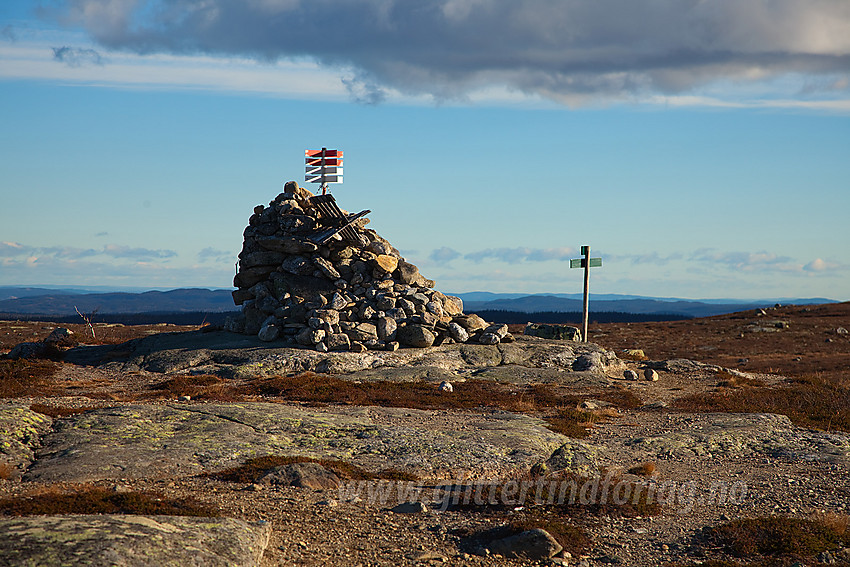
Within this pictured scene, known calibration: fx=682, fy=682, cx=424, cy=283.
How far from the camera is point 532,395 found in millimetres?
27766

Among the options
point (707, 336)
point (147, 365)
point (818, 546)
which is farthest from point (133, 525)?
point (707, 336)

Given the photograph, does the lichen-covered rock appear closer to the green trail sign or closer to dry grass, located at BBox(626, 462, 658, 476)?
dry grass, located at BBox(626, 462, 658, 476)

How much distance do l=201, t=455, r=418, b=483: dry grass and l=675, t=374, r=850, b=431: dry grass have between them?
598 inches

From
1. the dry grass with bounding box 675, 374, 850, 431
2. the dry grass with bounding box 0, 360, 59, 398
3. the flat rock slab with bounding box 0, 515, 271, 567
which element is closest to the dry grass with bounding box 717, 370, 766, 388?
the dry grass with bounding box 675, 374, 850, 431

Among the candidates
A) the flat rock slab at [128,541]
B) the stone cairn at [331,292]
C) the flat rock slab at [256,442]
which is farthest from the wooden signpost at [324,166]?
the flat rock slab at [128,541]

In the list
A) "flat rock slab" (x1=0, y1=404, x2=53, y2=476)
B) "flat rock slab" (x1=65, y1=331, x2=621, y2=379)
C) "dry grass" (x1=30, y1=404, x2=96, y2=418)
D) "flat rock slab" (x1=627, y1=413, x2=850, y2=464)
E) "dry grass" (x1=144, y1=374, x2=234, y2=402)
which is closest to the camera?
"flat rock slab" (x1=0, y1=404, x2=53, y2=476)

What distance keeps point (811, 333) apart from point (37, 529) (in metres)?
68.7

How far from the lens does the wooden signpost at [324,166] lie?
4041 centimetres

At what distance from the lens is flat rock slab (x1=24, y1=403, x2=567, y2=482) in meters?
15.0

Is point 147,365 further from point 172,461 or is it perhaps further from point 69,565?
point 69,565

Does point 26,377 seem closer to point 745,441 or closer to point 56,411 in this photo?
point 56,411

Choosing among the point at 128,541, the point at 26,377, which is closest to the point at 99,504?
the point at 128,541

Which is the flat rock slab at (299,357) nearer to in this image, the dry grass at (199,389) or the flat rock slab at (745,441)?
the dry grass at (199,389)

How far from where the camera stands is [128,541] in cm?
951
